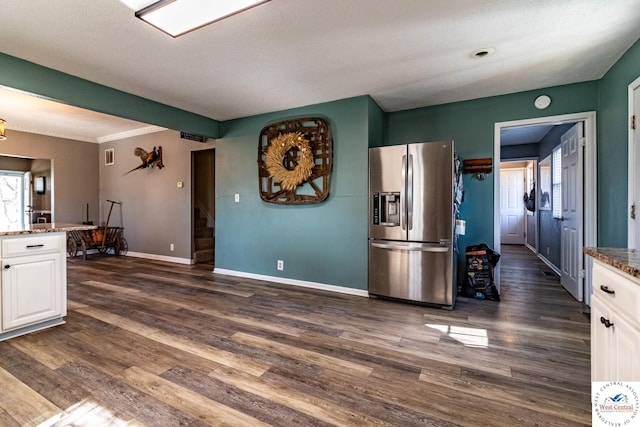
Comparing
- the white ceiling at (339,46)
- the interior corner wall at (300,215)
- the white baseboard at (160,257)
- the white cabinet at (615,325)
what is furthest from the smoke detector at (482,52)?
the white baseboard at (160,257)

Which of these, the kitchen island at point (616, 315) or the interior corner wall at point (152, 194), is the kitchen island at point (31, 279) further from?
the kitchen island at point (616, 315)

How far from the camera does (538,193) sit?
6.30 metres

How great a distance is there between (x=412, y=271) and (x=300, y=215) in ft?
5.31

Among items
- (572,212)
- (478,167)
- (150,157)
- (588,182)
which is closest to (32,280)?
(150,157)

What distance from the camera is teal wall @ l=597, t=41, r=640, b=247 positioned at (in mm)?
2510

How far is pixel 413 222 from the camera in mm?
3215

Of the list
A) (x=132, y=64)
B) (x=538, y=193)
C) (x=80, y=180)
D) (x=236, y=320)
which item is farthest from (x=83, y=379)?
(x=538, y=193)

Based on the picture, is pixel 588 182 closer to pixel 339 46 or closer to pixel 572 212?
pixel 572 212

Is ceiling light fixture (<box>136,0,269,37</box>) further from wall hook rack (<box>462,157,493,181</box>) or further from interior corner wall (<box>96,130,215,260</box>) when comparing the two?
interior corner wall (<box>96,130,215,260</box>)

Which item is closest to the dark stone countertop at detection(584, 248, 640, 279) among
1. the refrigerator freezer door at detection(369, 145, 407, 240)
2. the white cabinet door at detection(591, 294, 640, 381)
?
the white cabinet door at detection(591, 294, 640, 381)

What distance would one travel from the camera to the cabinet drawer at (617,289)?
3.42 feet

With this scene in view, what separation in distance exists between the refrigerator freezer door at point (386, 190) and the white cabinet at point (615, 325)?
196 centimetres

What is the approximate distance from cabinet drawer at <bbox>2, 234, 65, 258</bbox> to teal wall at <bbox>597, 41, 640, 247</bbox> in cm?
493

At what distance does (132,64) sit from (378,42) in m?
2.27
